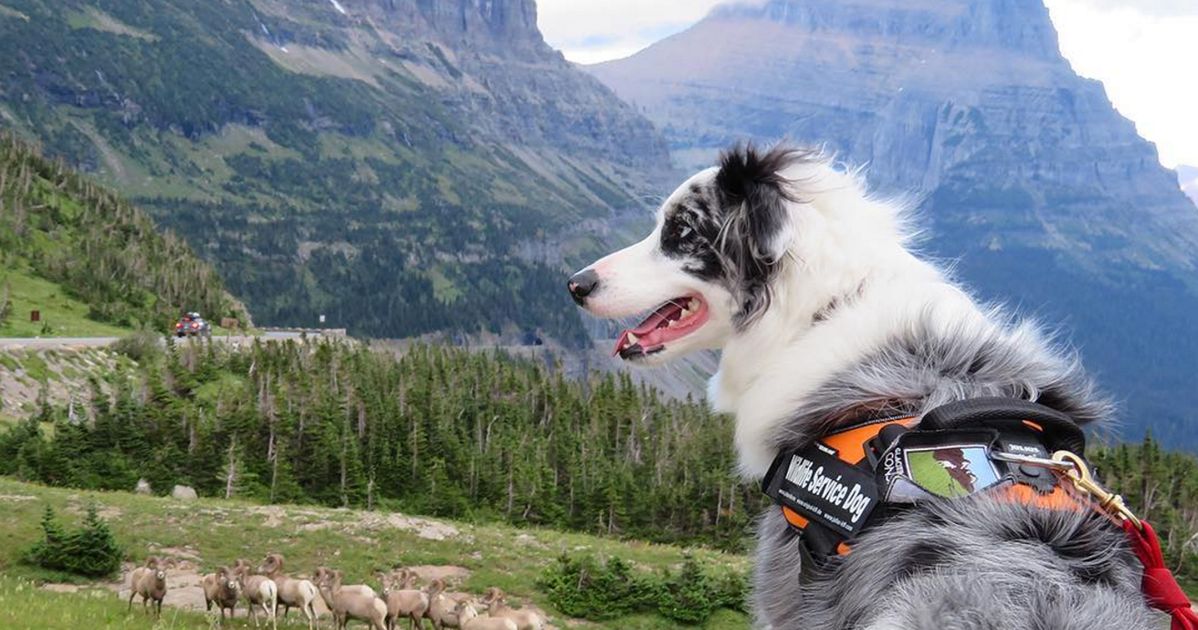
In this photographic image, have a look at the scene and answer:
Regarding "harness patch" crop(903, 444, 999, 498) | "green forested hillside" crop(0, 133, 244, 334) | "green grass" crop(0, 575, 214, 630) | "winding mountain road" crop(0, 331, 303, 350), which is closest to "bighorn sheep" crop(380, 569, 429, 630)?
"green grass" crop(0, 575, 214, 630)

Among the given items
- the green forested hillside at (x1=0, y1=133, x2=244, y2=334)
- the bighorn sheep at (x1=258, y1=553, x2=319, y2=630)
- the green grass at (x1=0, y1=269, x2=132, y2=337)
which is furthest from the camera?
the green forested hillside at (x1=0, y1=133, x2=244, y2=334)

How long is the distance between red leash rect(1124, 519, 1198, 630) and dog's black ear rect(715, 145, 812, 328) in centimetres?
157

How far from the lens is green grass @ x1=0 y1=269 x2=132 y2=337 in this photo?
51338 millimetres

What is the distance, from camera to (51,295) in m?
60.8

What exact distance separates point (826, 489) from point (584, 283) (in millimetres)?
1554

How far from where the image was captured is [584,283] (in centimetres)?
430

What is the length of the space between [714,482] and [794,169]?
4107cm

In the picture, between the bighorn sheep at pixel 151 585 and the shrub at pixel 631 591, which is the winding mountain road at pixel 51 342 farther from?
the bighorn sheep at pixel 151 585

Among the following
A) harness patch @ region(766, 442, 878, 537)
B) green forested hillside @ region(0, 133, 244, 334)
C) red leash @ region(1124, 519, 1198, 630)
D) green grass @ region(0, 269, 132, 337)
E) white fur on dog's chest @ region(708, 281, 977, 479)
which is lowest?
red leash @ region(1124, 519, 1198, 630)

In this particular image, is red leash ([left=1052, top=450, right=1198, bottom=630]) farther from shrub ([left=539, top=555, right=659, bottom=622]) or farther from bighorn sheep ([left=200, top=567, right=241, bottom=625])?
shrub ([left=539, top=555, right=659, bottom=622])

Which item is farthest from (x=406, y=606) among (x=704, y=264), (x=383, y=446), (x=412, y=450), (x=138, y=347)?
(x=138, y=347)

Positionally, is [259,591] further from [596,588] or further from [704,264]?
[704,264]

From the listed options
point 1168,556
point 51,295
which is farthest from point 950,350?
point 51,295

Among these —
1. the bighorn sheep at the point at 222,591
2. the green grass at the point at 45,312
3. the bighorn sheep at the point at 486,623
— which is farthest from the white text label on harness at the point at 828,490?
the green grass at the point at 45,312
